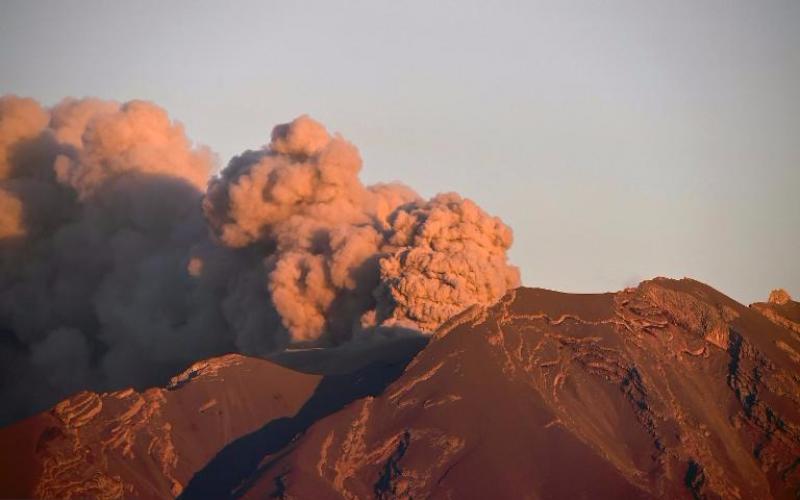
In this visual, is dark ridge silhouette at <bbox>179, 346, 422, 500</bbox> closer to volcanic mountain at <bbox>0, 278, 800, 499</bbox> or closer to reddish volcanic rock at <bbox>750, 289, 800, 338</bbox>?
volcanic mountain at <bbox>0, 278, 800, 499</bbox>

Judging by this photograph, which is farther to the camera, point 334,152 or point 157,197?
point 157,197

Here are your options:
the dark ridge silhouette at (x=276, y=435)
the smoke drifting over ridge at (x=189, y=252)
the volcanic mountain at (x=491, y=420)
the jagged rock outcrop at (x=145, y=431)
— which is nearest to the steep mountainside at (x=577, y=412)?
the volcanic mountain at (x=491, y=420)

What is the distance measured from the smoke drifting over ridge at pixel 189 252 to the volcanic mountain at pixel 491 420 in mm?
14594

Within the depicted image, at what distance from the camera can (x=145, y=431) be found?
66.1m

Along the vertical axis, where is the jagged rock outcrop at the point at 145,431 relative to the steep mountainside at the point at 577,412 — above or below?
below

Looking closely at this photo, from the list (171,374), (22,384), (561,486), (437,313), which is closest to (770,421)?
(561,486)

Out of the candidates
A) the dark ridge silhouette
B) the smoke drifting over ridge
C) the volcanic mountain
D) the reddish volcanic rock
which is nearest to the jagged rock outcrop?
the volcanic mountain

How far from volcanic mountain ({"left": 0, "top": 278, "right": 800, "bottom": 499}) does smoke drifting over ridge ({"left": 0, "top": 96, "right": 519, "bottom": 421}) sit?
14594mm

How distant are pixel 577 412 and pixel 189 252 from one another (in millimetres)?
48378

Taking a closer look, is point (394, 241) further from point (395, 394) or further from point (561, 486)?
point (561, 486)

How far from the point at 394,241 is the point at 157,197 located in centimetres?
2925

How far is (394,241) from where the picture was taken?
9275cm

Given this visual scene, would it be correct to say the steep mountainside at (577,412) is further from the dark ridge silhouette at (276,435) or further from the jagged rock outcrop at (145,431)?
the jagged rock outcrop at (145,431)

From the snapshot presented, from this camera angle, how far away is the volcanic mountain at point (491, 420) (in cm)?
6178
